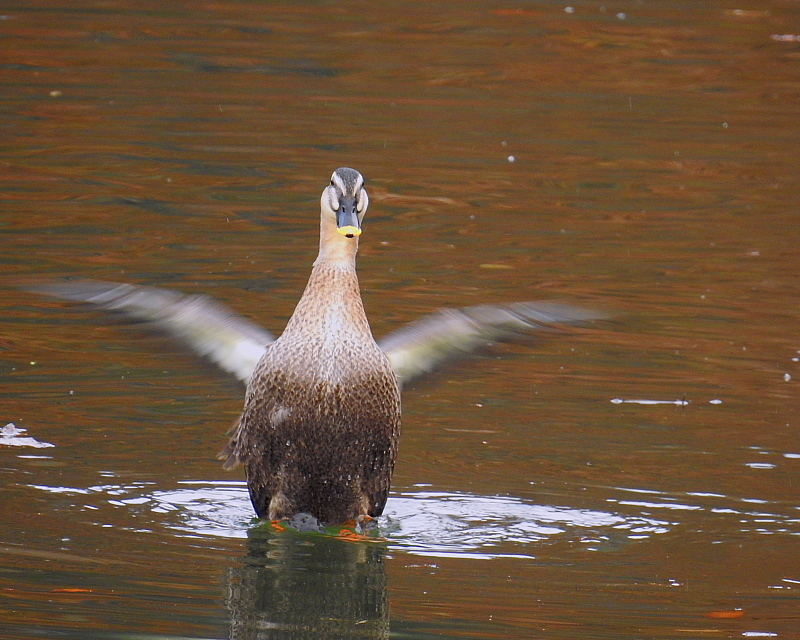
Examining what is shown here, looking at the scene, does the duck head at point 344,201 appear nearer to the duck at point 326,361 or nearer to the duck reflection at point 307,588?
the duck at point 326,361

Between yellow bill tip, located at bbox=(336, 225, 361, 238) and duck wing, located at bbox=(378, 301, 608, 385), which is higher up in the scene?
yellow bill tip, located at bbox=(336, 225, 361, 238)

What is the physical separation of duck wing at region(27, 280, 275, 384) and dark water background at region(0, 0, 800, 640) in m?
0.09

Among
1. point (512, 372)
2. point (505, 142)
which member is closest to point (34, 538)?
point (512, 372)

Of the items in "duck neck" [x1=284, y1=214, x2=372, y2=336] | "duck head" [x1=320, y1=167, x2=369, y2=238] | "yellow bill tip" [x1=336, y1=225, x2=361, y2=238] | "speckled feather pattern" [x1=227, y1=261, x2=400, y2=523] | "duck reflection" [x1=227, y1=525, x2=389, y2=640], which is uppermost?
"duck head" [x1=320, y1=167, x2=369, y2=238]

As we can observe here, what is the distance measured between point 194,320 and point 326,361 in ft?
2.65

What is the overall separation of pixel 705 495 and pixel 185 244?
5.02m

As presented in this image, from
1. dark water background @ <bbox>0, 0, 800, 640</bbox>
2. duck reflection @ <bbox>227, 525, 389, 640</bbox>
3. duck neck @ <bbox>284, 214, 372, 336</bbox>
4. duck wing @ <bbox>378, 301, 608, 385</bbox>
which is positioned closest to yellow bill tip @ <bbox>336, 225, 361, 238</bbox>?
duck neck @ <bbox>284, 214, 372, 336</bbox>

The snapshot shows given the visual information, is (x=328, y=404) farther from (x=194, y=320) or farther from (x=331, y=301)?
(x=194, y=320)

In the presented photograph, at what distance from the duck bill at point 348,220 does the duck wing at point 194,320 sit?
698 mm

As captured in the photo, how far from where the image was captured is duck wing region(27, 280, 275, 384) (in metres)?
6.18

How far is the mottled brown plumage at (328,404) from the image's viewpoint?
5723mm

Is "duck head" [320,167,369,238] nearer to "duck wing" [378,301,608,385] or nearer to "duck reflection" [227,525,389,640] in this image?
"duck wing" [378,301,608,385]

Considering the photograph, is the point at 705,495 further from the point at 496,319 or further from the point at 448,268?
the point at 448,268

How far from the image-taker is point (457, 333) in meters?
6.25
